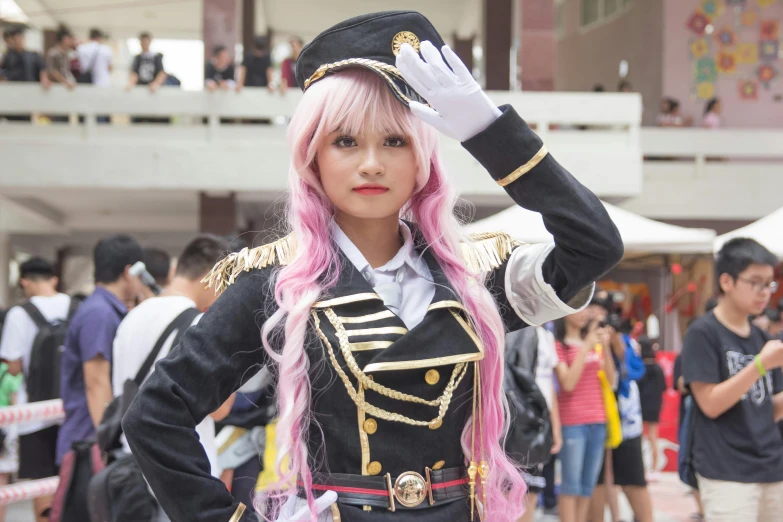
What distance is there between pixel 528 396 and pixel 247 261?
3157mm

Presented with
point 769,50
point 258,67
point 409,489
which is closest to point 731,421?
point 409,489

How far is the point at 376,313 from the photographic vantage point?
187 cm

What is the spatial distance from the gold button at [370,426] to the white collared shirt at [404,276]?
21 cm

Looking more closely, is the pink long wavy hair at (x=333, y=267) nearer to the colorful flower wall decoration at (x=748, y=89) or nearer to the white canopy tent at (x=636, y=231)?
the white canopy tent at (x=636, y=231)

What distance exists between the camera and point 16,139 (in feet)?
41.1

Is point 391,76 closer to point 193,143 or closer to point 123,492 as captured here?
point 123,492

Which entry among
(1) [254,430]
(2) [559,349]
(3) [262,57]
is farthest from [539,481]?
(3) [262,57]

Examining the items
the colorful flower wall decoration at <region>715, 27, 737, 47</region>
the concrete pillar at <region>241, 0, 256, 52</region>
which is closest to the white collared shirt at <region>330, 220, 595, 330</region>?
the concrete pillar at <region>241, 0, 256, 52</region>

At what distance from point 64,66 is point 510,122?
485 inches

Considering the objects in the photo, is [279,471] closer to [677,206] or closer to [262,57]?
[262,57]

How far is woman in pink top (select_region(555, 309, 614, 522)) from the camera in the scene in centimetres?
568

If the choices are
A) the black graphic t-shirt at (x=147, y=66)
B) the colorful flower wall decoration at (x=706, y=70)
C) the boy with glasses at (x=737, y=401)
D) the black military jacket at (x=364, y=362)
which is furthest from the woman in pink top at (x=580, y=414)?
the colorful flower wall decoration at (x=706, y=70)

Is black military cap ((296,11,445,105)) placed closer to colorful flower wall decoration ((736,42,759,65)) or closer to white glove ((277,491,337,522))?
white glove ((277,491,337,522))

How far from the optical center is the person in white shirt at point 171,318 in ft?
11.6
